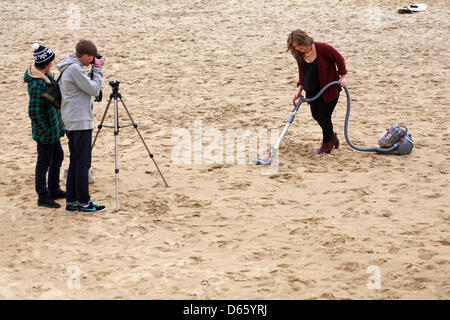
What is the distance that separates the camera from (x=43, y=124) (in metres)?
5.64

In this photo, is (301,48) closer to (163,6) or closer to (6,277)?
(6,277)

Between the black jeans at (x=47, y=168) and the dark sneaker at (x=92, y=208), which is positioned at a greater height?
the black jeans at (x=47, y=168)

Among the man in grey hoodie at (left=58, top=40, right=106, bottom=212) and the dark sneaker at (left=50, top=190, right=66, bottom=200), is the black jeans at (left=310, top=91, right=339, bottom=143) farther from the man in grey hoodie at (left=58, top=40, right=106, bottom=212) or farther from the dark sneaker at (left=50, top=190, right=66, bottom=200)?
the dark sneaker at (left=50, top=190, right=66, bottom=200)

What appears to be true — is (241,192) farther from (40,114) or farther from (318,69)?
(40,114)

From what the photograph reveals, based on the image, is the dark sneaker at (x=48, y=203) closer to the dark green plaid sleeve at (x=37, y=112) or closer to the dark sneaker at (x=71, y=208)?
the dark sneaker at (x=71, y=208)

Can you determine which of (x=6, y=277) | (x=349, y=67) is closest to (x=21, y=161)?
(x=6, y=277)

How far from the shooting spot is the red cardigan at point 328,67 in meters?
6.85

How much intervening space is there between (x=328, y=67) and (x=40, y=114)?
3.54m

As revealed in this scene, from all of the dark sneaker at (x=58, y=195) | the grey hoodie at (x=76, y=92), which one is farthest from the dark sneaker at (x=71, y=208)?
the grey hoodie at (x=76, y=92)

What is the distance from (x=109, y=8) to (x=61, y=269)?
13.8 meters

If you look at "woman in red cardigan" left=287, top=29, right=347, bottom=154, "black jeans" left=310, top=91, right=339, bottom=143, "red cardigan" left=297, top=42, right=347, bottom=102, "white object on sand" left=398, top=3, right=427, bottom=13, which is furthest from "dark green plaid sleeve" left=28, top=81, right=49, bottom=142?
"white object on sand" left=398, top=3, right=427, bottom=13

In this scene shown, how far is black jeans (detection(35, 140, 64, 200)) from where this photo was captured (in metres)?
5.82

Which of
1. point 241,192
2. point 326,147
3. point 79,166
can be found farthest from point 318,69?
point 79,166
